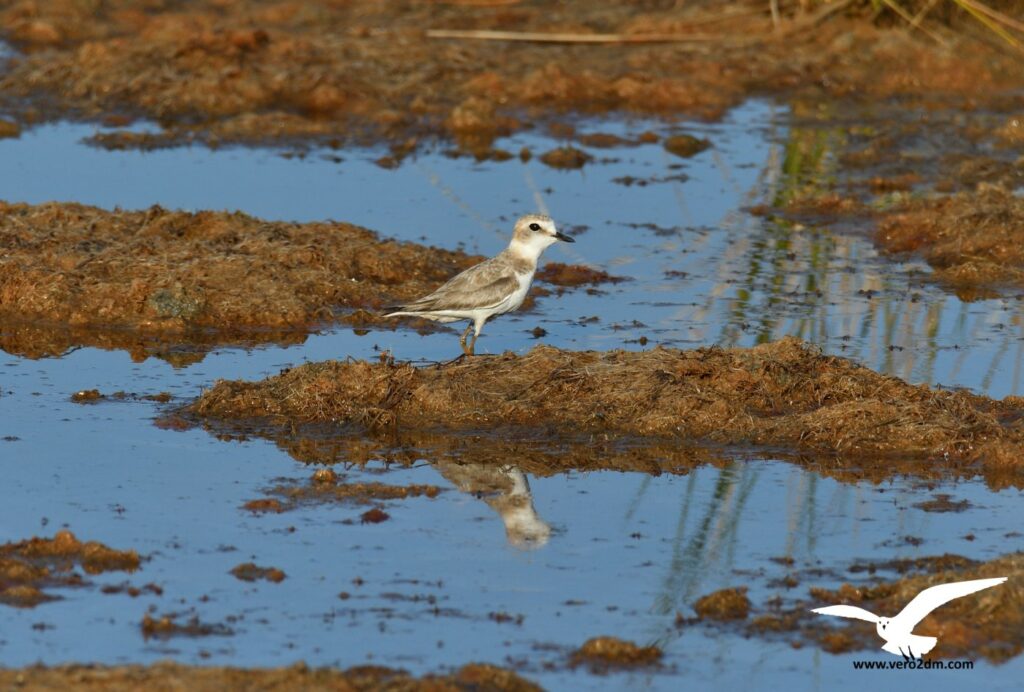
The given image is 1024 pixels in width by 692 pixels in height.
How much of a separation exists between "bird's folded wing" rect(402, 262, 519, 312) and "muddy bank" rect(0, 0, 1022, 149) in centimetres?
842

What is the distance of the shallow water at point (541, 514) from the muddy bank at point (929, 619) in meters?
0.12

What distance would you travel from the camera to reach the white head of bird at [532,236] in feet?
41.8

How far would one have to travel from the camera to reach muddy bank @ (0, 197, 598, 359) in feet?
45.4

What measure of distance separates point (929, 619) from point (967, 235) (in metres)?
8.92

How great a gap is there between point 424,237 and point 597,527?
25.0 feet

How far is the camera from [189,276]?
14344 mm

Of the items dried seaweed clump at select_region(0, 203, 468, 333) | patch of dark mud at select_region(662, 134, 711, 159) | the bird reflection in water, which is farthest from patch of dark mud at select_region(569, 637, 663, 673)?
patch of dark mud at select_region(662, 134, 711, 159)

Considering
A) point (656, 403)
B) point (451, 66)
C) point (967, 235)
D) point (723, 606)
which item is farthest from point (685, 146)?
point (723, 606)

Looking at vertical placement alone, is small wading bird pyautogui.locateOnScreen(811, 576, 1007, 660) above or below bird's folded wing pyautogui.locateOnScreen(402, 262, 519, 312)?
below

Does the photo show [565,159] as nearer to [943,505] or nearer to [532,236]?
[532,236]

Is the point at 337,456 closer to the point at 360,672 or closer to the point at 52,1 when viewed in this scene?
the point at 360,672

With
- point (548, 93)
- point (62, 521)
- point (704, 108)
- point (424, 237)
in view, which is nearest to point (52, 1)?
point (548, 93)

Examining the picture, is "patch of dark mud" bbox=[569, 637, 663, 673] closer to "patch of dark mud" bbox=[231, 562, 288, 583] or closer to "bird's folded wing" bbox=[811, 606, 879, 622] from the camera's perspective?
"bird's folded wing" bbox=[811, 606, 879, 622]

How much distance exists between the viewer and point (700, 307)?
14805 millimetres
